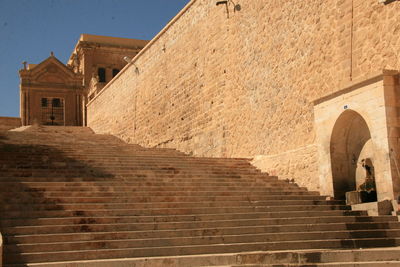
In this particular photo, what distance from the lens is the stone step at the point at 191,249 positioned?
6602mm

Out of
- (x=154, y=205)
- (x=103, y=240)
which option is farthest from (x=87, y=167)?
(x=103, y=240)

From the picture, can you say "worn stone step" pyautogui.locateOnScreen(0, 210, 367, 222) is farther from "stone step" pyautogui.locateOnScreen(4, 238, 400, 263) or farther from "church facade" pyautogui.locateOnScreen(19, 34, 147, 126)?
"church facade" pyautogui.locateOnScreen(19, 34, 147, 126)

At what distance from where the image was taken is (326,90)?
11.2 m

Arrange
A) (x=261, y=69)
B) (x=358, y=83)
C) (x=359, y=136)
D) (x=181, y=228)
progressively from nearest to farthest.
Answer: (x=181, y=228)
(x=358, y=83)
(x=359, y=136)
(x=261, y=69)

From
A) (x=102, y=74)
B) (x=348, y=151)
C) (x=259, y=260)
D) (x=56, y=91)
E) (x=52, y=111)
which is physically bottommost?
(x=259, y=260)

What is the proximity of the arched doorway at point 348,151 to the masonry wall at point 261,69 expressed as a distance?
0.60 meters

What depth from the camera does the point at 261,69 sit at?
1375 centimetres

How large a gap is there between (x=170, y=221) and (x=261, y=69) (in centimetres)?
659

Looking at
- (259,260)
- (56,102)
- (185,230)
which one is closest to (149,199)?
(185,230)

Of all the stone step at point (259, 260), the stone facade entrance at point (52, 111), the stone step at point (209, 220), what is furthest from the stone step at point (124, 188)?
the stone facade entrance at point (52, 111)

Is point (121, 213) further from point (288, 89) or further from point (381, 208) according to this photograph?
point (288, 89)

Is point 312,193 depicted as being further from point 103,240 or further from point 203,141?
point 203,141

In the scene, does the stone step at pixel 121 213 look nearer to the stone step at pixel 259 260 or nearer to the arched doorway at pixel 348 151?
the arched doorway at pixel 348 151

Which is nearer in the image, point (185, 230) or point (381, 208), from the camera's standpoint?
point (185, 230)
